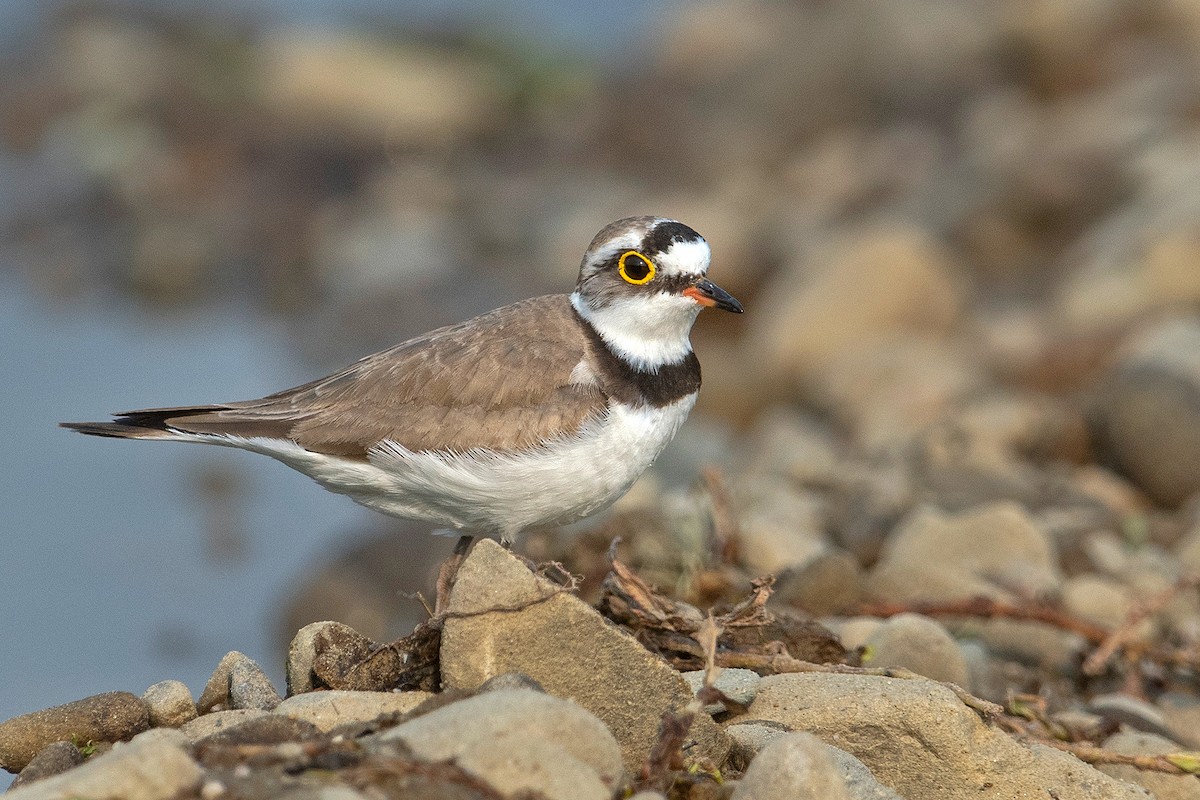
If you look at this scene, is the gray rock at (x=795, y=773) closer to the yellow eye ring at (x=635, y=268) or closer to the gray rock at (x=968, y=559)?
the yellow eye ring at (x=635, y=268)

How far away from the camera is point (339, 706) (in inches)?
147

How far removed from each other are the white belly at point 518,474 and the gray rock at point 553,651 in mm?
715

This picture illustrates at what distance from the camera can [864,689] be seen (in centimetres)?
406

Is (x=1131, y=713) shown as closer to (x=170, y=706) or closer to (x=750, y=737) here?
(x=750, y=737)

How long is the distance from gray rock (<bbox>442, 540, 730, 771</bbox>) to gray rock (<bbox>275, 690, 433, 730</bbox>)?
22 centimetres

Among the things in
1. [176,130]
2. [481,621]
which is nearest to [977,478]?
[481,621]

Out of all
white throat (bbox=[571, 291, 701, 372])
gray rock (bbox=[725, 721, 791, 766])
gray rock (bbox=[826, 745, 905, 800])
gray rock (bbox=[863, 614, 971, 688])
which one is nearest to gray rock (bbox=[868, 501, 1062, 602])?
gray rock (bbox=[863, 614, 971, 688])

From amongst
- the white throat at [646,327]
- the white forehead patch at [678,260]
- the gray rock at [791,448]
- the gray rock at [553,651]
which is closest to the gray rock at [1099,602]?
the gray rock at [791,448]

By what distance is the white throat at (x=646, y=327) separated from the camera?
5.09 metres

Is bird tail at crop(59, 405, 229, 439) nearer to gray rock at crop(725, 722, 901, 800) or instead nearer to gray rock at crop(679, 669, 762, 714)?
gray rock at crop(679, 669, 762, 714)

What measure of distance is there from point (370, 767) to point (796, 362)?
27.7 ft

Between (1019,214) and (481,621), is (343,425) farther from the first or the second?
(1019,214)

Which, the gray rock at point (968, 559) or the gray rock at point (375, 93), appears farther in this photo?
the gray rock at point (375, 93)

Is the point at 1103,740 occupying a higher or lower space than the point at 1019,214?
lower
